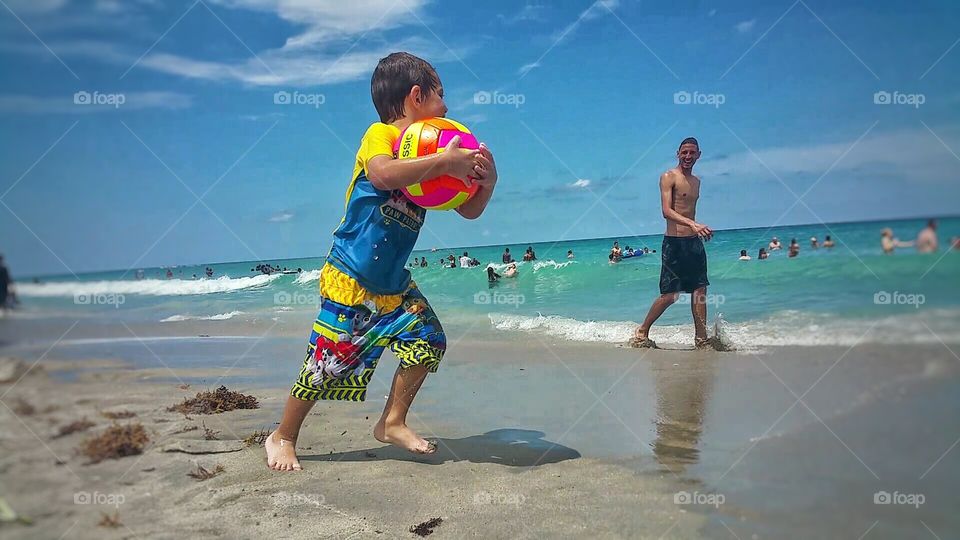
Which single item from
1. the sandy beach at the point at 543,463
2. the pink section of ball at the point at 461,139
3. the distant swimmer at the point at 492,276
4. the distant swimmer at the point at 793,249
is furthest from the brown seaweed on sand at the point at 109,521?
the distant swimmer at the point at 492,276

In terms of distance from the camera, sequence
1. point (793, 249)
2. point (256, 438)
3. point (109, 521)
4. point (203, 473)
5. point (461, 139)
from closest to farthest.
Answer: point (109, 521) → point (203, 473) → point (461, 139) → point (256, 438) → point (793, 249)

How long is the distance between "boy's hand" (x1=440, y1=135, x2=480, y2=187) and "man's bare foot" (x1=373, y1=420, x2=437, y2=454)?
1.42 metres

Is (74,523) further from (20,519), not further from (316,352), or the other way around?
(316,352)

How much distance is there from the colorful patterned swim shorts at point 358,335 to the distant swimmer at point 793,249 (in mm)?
5805

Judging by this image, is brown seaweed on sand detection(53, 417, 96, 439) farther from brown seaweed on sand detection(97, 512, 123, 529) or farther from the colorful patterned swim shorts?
the colorful patterned swim shorts

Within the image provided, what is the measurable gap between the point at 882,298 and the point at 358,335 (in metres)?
3.31

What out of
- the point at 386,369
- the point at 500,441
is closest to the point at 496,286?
the point at 386,369

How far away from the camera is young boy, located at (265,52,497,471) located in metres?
3.14

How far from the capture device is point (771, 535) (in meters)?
2.21

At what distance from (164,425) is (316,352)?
0.74m

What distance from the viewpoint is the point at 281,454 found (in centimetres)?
313

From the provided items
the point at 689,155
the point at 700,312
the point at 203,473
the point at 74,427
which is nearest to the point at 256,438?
the point at 203,473

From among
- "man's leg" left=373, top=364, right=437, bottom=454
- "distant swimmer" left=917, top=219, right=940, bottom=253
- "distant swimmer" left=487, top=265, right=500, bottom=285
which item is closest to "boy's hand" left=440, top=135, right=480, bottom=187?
"man's leg" left=373, top=364, right=437, bottom=454

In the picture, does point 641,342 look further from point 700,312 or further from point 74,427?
point 74,427
